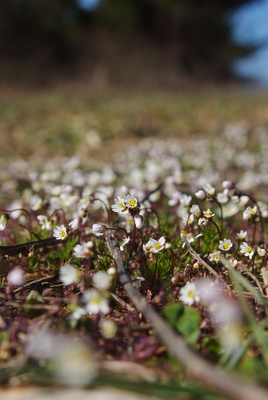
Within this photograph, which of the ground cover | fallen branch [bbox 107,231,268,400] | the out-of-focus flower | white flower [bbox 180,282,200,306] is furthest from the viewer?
the out-of-focus flower

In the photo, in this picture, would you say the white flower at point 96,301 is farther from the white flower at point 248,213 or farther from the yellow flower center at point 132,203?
the white flower at point 248,213

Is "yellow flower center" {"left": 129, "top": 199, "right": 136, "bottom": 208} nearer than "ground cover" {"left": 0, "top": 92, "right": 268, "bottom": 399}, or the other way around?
"ground cover" {"left": 0, "top": 92, "right": 268, "bottom": 399}

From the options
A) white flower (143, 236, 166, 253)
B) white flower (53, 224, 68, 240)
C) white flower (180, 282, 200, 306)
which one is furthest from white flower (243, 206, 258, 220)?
white flower (53, 224, 68, 240)

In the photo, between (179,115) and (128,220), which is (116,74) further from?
(128,220)

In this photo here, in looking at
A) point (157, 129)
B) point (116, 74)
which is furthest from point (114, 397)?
point (116, 74)

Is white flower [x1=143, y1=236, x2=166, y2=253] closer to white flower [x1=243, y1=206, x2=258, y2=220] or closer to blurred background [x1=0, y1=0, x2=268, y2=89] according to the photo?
white flower [x1=243, y1=206, x2=258, y2=220]

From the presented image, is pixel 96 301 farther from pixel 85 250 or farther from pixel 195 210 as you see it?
pixel 195 210

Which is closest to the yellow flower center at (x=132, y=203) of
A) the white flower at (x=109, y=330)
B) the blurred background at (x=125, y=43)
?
the white flower at (x=109, y=330)

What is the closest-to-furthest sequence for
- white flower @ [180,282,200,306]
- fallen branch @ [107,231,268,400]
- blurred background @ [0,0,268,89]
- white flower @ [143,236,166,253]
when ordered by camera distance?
fallen branch @ [107,231,268,400] < white flower @ [180,282,200,306] < white flower @ [143,236,166,253] < blurred background @ [0,0,268,89]

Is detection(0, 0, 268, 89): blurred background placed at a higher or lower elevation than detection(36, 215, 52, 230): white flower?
higher
